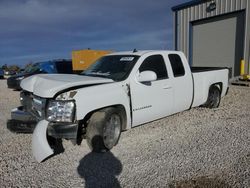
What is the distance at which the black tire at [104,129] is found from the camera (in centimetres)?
405

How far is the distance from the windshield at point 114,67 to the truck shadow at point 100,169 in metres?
1.48

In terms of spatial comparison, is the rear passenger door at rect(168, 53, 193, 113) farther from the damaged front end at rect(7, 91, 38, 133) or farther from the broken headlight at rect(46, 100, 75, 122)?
the damaged front end at rect(7, 91, 38, 133)

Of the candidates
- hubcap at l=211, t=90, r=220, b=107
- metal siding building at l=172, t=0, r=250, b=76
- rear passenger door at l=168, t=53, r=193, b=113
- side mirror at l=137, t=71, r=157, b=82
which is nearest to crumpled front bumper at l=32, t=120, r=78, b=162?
side mirror at l=137, t=71, r=157, b=82

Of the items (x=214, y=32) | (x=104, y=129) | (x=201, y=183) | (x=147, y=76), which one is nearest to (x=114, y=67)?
(x=147, y=76)

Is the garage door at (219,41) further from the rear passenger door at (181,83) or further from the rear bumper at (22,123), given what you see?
the rear bumper at (22,123)

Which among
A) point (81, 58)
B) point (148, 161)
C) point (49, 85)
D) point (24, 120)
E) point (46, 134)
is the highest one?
point (81, 58)

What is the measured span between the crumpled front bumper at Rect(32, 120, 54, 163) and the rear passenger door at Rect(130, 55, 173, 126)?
67.9 inches

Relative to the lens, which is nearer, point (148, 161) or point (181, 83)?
point (148, 161)

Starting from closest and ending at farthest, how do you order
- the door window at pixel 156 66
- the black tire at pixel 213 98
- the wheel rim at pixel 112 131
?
the wheel rim at pixel 112 131 < the door window at pixel 156 66 < the black tire at pixel 213 98

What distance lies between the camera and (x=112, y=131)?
4.48 meters

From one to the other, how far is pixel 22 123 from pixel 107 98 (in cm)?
145

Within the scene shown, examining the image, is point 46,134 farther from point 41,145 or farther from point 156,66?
point 156,66

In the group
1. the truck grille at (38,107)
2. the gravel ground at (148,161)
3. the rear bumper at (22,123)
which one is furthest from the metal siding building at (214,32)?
the rear bumper at (22,123)

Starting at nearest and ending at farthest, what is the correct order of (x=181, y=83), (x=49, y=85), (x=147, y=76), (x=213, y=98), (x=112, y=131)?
(x=49, y=85) → (x=112, y=131) → (x=147, y=76) → (x=181, y=83) → (x=213, y=98)
